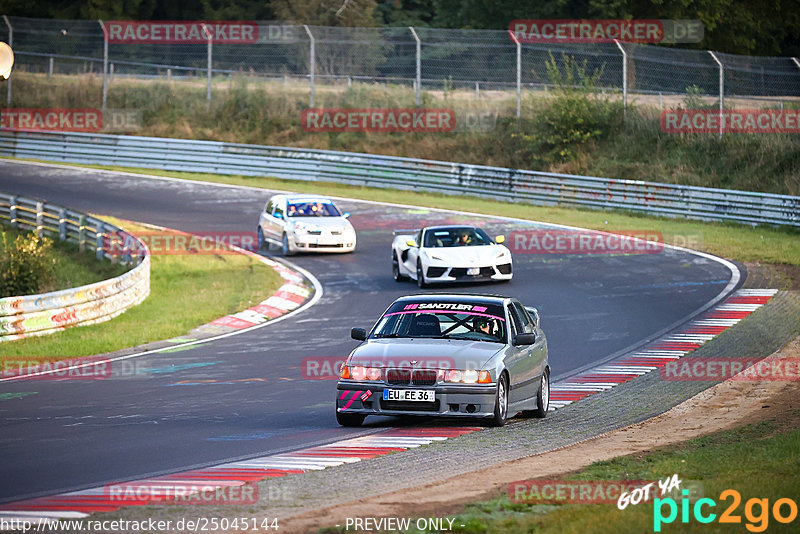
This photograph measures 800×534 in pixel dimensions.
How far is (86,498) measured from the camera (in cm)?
817

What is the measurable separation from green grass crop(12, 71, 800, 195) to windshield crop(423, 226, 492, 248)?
14.0 m

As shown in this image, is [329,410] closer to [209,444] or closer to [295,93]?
[209,444]

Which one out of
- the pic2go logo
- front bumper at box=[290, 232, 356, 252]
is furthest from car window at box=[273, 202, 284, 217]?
the pic2go logo

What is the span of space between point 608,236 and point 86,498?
23.2 metres

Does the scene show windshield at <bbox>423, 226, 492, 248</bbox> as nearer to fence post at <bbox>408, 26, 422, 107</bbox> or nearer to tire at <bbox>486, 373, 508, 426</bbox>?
tire at <bbox>486, 373, 508, 426</bbox>

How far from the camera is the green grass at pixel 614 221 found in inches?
1095

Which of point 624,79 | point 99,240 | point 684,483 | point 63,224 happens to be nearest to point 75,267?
point 99,240

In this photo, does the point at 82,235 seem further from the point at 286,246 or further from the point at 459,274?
the point at 459,274

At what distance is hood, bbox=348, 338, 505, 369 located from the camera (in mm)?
11406

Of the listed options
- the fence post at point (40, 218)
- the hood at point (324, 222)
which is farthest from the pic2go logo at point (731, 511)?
the fence post at point (40, 218)

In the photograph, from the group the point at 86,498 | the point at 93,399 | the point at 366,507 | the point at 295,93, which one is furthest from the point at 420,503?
the point at 295,93
